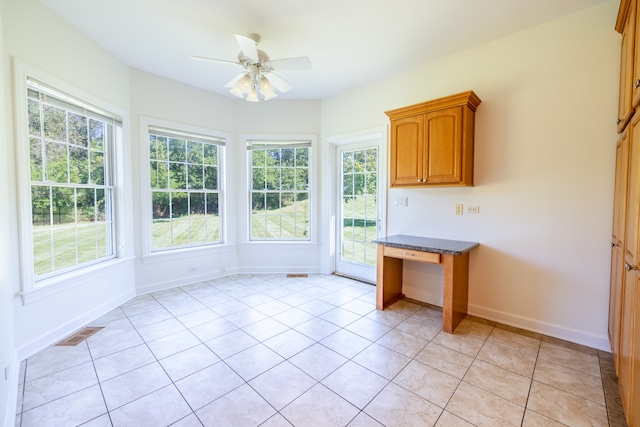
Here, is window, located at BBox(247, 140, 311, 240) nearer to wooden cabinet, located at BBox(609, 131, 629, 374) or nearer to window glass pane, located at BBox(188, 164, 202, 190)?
window glass pane, located at BBox(188, 164, 202, 190)

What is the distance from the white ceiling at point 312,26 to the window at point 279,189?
135cm

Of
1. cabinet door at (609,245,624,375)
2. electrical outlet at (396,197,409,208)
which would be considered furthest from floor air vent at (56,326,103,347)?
cabinet door at (609,245,624,375)

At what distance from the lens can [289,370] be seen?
200cm

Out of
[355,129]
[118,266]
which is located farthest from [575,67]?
[118,266]

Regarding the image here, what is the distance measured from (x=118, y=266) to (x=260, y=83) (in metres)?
2.65

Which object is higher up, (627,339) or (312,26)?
(312,26)

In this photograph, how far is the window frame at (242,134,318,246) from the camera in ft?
14.2

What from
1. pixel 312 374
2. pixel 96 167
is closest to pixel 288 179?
pixel 96 167

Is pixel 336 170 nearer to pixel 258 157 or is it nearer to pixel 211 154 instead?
pixel 258 157

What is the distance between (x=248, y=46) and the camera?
2240 millimetres

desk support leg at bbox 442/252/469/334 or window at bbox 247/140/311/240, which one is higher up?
window at bbox 247/140/311/240

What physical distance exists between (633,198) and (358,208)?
2.87 m

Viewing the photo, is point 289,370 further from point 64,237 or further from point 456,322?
point 64,237

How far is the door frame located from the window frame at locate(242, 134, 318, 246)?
28 cm
